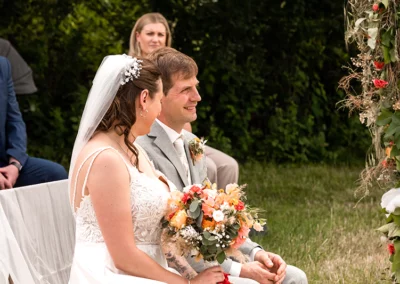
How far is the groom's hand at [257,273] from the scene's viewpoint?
413 cm

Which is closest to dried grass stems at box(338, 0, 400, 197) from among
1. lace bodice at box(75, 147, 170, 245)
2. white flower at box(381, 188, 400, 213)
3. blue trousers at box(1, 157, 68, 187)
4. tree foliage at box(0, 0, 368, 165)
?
white flower at box(381, 188, 400, 213)

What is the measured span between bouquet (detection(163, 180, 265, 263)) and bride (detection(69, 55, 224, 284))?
0.39 feet

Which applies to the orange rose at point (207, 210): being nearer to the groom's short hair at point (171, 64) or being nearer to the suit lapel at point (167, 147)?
the suit lapel at point (167, 147)

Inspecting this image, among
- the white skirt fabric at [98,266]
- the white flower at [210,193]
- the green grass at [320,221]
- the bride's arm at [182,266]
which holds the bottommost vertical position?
the green grass at [320,221]

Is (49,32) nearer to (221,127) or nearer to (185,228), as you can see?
(221,127)

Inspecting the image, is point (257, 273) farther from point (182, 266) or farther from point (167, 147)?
Answer: point (167, 147)

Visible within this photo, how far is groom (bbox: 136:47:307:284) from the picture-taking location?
4.21 metres

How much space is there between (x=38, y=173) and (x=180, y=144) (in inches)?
62.2

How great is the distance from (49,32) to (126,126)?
8.57 metres

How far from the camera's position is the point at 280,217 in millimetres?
8305

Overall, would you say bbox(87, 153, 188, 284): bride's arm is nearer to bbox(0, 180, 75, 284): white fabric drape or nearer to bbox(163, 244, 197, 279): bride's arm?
bbox(163, 244, 197, 279): bride's arm

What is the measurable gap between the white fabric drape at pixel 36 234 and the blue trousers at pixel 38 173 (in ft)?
3.26

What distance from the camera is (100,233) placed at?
12.2 feet

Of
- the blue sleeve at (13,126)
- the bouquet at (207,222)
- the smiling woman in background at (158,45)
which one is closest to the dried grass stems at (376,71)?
the bouquet at (207,222)
